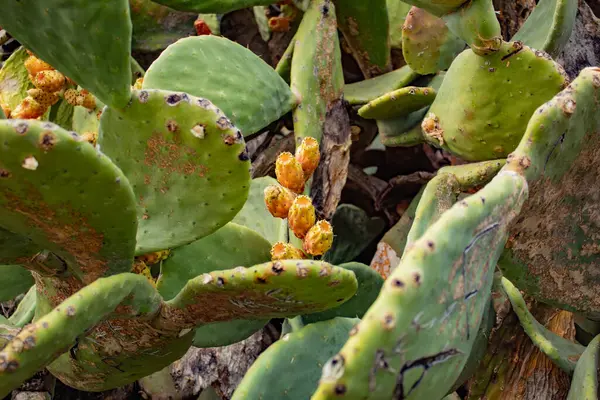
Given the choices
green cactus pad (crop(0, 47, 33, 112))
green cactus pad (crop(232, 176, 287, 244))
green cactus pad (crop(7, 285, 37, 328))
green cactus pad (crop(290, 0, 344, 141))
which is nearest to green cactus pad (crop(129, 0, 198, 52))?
green cactus pad (crop(0, 47, 33, 112))

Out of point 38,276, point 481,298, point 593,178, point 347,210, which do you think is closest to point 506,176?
point 481,298

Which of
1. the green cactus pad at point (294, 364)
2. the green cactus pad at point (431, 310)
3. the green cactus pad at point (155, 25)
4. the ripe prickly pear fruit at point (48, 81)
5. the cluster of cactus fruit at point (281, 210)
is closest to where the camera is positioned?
the green cactus pad at point (431, 310)

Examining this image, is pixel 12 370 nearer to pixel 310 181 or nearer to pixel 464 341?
pixel 464 341

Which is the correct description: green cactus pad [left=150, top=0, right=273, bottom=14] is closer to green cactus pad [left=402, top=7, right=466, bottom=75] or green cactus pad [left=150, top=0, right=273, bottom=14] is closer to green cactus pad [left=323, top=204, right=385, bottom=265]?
green cactus pad [left=402, top=7, right=466, bottom=75]

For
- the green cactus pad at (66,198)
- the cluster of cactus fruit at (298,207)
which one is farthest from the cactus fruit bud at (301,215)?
the green cactus pad at (66,198)

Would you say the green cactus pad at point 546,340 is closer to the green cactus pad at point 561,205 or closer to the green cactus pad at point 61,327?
the green cactus pad at point 561,205

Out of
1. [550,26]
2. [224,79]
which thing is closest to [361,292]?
[224,79]

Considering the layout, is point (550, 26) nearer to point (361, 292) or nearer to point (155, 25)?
point (361, 292)
